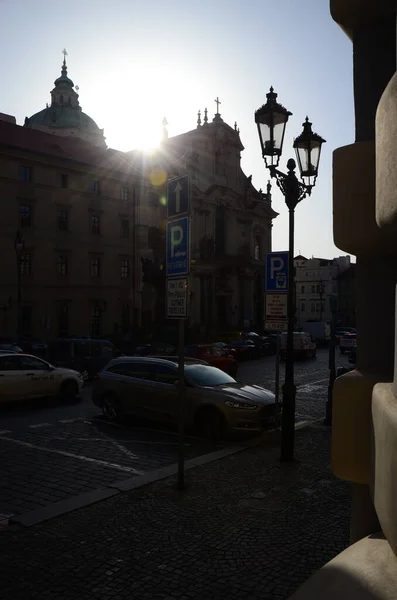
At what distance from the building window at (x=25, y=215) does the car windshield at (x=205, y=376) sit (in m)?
32.6

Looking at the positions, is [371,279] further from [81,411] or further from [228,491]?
[81,411]

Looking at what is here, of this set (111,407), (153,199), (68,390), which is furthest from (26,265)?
(111,407)

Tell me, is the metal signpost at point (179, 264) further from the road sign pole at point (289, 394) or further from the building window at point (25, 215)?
the building window at point (25, 215)

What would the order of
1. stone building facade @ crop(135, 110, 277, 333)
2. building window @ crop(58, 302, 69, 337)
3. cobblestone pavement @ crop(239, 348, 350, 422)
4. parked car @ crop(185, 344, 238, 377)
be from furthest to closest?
stone building facade @ crop(135, 110, 277, 333)
building window @ crop(58, 302, 69, 337)
parked car @ crop(185, 344, 238, 377)
cobblestone pavement @ crop(239, 348, 350, 422)

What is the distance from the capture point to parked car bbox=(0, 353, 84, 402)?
16.2 meters

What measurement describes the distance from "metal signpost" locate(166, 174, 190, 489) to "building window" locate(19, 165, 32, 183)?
3706 cm

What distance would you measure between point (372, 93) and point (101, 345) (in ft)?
77.1

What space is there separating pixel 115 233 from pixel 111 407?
37.6 meters

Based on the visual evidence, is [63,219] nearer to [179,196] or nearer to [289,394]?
[289,394]

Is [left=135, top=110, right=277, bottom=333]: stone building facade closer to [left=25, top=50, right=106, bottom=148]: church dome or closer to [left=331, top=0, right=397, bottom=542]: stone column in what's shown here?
[left=25, top=50, right=106, bottom=148]: church dome

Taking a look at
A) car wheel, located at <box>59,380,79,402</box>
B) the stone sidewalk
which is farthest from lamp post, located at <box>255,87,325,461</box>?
car wheel, located at <box>59,380,79,402</box>

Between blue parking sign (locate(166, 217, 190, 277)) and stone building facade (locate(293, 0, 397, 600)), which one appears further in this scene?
blue parking sign (locate(166, 217, 190, 277))

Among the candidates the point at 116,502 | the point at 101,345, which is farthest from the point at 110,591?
the point at 101,345

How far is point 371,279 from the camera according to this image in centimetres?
243
